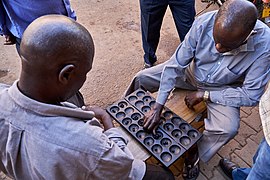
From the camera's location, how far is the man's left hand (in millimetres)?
2254

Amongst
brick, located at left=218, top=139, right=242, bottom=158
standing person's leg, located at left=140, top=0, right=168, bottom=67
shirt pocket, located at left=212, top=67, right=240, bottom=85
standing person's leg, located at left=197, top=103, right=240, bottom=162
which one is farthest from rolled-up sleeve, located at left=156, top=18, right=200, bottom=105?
brick, located at left=218, top=139, right=242, bottom=158

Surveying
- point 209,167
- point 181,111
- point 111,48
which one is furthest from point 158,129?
point 111,48

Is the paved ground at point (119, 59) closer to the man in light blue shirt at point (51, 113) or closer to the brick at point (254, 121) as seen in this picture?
the brick at point (254, 121)

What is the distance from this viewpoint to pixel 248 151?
2.67 metres

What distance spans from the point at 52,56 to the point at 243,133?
223 centimetres

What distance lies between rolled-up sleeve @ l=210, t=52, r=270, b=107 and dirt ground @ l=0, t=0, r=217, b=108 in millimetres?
1236

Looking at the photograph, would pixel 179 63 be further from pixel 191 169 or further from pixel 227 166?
pixel 227 166

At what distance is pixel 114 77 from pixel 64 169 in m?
2.25

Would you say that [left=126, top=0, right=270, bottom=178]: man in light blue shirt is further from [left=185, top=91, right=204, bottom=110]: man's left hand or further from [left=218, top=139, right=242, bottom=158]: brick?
[left=218, top=139, right=242, bottom=158]: brick

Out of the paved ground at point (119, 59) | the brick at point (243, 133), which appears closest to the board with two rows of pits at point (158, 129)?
the paved ground at point (119, 59)

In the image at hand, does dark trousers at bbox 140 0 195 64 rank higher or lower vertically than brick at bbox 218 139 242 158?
higher

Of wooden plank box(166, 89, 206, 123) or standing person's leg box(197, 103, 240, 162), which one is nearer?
standing person's leg box(197, 103, 240, 162)

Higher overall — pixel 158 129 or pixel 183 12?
pixel 183 12

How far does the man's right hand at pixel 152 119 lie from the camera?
2.05 meters
